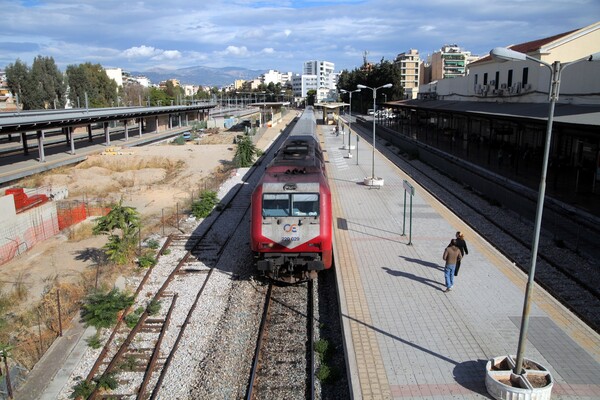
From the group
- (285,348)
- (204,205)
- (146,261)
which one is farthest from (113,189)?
(285,348)

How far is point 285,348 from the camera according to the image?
32.2 feet

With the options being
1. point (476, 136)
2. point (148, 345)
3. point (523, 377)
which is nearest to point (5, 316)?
point (148, 345)

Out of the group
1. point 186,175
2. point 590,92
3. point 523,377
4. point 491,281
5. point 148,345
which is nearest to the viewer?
point 523,377

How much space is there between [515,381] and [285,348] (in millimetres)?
4145

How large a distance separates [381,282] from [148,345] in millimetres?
5201

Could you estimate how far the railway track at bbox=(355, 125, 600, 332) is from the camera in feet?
39.2

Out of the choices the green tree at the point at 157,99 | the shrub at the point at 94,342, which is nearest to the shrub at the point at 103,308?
the shrub at the point at 94,342

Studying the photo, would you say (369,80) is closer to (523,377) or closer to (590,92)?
(590,92)

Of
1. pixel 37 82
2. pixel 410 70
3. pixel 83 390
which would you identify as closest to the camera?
pixel 83 390

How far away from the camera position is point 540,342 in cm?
888

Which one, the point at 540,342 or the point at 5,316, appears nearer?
the point at 540,342

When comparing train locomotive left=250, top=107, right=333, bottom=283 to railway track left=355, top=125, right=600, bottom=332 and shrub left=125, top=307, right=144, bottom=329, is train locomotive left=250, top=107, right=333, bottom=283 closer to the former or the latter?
shrub left=125, top=307, right=144, bottom=329

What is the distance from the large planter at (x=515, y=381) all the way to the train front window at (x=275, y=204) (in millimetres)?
5806

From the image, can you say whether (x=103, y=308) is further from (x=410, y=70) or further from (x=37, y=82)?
(x=410, y=70)
